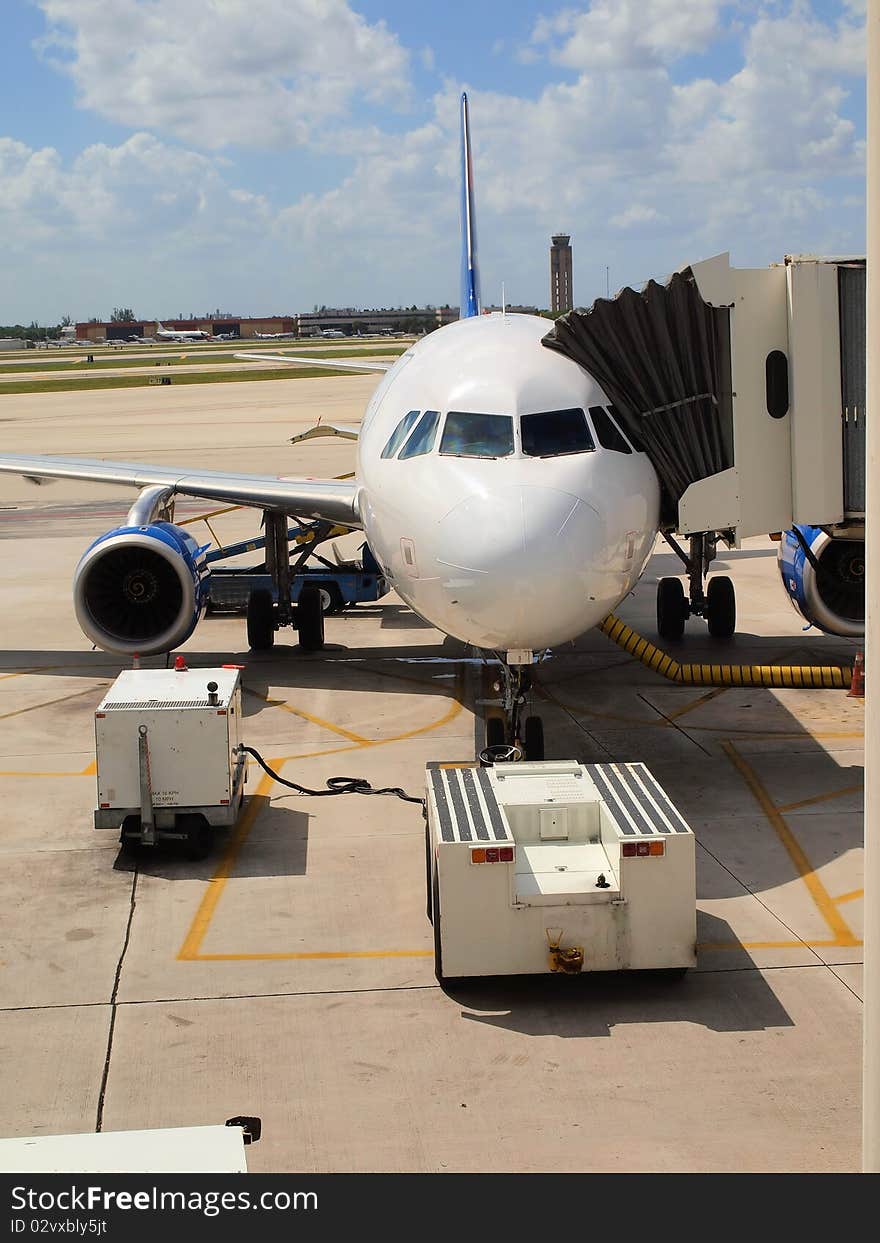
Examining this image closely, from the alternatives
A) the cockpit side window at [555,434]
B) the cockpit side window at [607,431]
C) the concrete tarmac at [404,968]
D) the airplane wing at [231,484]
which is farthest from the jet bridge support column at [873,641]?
the airplane wing at [231,484]

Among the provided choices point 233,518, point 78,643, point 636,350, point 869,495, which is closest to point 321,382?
point 233,518

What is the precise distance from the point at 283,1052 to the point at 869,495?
638cm

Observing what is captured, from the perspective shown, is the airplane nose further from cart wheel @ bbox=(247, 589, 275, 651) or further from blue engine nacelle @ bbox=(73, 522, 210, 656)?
cart wheel @ bbox=(247, 589, 275, 651)

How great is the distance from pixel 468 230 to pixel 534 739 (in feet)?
56.8

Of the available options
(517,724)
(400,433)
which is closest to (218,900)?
(517,724)

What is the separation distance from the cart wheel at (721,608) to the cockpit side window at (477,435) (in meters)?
9.22

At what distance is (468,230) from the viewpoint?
94.1 feet

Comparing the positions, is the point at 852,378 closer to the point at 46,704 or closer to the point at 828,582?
the point at 828,582

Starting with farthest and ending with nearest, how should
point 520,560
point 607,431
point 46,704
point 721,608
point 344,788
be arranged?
point 721,608 → point 46,704 → point 344,788 → point 607,431 → point 520,560

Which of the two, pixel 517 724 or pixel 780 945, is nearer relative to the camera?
pixel 780 945

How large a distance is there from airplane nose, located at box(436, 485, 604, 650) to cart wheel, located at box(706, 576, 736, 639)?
9618 millimetres

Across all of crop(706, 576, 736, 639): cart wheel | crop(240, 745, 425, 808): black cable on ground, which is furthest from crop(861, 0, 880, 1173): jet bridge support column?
crop(706, 576, 736, 639): cart wheel

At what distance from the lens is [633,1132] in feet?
25.9
